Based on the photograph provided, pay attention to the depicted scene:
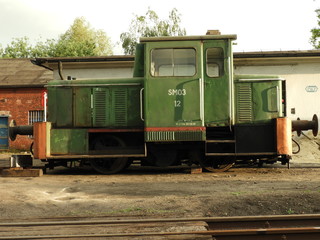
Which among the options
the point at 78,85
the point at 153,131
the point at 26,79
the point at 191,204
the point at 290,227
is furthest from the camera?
the point at 26,79

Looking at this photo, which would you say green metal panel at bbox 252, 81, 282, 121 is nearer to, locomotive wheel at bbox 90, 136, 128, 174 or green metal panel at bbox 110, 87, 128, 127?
green metal panel at bbox 110, 87, 128, 127

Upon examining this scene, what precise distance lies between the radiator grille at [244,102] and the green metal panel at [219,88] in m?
0.47

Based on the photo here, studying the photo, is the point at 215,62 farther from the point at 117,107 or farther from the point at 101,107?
the point at 101,107

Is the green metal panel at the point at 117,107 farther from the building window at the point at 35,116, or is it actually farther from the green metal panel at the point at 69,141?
the building window at the point at 35,116

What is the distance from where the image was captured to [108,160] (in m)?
9.84

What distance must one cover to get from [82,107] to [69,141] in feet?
3.21

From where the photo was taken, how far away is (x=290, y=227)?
4586 mm

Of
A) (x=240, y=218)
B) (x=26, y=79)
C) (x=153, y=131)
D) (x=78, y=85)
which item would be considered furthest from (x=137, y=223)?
(x=26, y=79)

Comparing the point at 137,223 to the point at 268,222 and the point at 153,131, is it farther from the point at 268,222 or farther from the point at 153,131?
the point at 153,131

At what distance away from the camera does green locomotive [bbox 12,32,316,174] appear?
348 inches

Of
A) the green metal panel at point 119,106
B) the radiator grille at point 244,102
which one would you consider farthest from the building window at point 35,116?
the radiator grille at point 244,102

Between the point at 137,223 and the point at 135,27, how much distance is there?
30.7 metres

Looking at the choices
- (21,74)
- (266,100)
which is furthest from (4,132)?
(266,100)

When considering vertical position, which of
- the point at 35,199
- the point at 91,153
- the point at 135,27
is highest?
the point at 135,27
